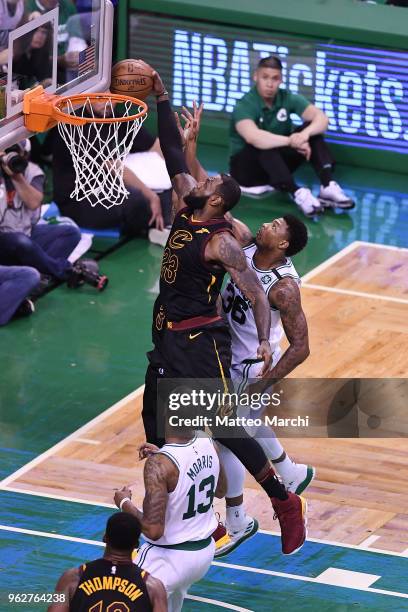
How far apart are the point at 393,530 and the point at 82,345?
3.82 meters

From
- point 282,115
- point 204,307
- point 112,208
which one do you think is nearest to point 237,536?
point 204,307

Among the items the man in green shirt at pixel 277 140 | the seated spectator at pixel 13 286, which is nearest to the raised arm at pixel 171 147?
the seated spectator at pixel 13 286

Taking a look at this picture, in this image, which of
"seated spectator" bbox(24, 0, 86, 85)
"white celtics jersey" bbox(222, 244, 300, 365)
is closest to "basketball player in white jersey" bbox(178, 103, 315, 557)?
"white celtics jersey" bbox(222, 244, 300, 365)

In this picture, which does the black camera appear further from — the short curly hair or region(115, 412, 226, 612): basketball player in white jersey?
region(115, 412, 226, 612): basketball player in white jersey

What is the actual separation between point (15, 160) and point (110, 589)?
6.94m

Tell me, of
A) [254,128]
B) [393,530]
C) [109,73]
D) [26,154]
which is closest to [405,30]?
[254,128]

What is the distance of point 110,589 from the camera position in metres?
7.67

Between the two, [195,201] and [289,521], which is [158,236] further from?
[289,521]

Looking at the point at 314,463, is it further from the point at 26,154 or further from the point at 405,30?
the point at 405,30

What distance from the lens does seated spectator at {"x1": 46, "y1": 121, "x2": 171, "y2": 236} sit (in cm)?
1523

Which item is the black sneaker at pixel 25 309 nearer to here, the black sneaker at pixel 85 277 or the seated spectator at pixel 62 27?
the black sneaker at pixel 85 277

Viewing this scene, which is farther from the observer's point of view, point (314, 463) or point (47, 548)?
point (314, 463)

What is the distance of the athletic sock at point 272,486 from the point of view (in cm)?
997

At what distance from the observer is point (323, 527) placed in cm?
1062
